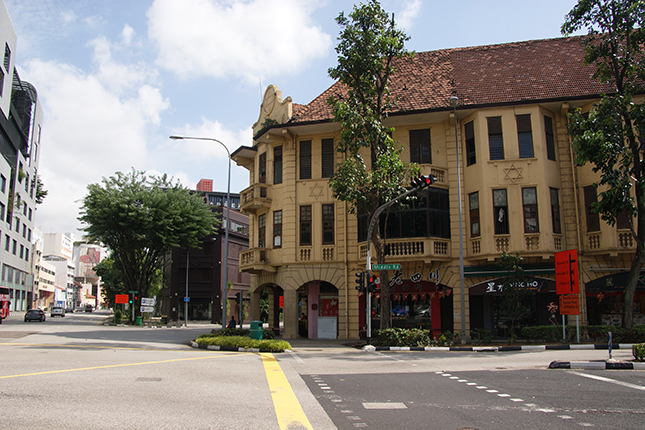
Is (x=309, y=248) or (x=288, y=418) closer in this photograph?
(x=288, y=418)

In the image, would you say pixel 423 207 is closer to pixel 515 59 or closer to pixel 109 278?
pixel 515 59

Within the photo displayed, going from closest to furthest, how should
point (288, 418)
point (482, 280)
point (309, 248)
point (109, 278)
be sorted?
point (288, 418), point (482, 280), point (309, 248), point (109, 278)

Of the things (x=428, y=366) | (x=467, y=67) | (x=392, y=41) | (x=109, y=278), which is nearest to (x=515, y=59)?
(x=467, y=67)

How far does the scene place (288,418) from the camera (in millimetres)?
7562

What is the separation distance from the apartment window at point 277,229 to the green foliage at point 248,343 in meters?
8.22

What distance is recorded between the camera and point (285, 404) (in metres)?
8.58

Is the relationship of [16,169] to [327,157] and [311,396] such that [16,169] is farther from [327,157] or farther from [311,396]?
[311,396]

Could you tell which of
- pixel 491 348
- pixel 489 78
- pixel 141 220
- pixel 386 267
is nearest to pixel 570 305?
pixel 491 348

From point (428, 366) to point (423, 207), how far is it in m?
13.3

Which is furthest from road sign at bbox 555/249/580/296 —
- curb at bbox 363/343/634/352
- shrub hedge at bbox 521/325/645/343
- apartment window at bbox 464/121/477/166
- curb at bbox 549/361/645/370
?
curb at bbox 549/361/645/370

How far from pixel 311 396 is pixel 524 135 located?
69.6 ft

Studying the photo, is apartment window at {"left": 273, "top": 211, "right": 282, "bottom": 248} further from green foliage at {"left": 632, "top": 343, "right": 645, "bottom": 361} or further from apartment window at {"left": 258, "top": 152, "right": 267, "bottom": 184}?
green foliage at {"left": 632, "top": 343, "right": 645, "bottom": 361}

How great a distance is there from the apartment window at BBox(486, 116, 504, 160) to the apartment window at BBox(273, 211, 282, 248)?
11985mm

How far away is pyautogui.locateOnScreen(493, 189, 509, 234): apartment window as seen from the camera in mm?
25734
